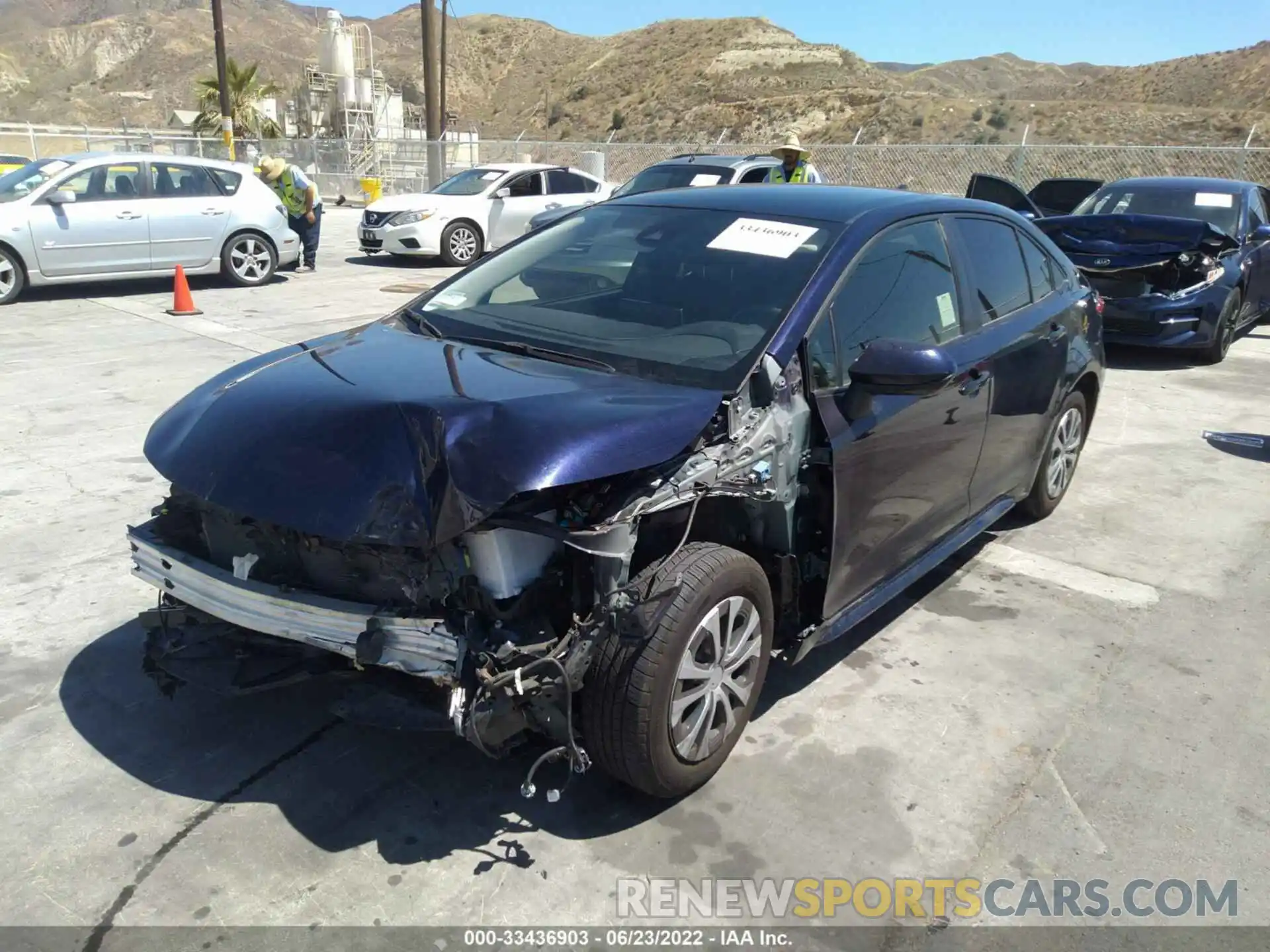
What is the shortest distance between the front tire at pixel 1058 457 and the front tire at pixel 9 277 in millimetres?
10653

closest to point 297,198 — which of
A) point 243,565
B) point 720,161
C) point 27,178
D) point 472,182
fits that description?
point 472,182

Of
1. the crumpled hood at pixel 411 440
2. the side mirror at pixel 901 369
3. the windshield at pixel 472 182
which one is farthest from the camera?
the windshield at pixel 472 182

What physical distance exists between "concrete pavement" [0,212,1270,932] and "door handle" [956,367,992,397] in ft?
3.35

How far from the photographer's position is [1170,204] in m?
10.1

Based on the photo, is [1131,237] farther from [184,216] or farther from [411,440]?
[184,216]

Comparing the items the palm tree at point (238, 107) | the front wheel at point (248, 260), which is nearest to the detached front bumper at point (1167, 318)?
the front wheel at point (248, 260)

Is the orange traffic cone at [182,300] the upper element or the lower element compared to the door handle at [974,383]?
lower

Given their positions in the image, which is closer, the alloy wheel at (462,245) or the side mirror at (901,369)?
the side mirror at (901,369)

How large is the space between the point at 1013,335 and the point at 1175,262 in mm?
5839

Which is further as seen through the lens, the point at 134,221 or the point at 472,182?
the point at 472,182

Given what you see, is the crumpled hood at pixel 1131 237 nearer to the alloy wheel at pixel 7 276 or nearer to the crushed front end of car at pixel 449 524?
the crushed front end of car at pixel 449 524

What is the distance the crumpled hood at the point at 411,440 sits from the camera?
8.39 feet

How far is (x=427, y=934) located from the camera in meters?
2.46

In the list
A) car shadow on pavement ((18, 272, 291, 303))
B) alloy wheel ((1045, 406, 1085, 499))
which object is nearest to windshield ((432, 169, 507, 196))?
car shadow on pavement ((18, 272, 291, 303))
